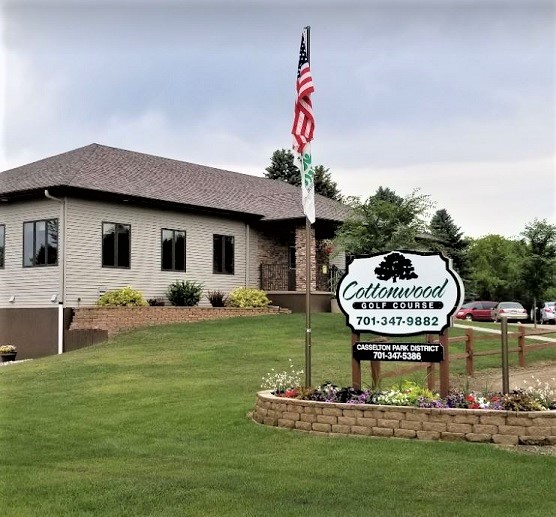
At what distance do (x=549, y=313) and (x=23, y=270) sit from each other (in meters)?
37.3

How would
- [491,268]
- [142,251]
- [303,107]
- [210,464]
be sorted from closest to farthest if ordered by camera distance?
1. [210,464]
2. [303,107]
3. [142,251]
4. [491,268]

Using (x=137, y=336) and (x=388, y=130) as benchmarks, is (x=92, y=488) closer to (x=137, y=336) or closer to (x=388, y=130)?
(x=388, y=130)

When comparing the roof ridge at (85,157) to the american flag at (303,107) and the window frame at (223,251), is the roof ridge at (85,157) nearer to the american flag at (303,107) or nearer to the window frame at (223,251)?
the window frame at (223,251)

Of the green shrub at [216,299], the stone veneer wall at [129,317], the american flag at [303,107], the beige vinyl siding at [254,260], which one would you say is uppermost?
the american flag at [303,107]

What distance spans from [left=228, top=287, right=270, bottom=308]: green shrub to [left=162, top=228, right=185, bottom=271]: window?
2288 millimetres

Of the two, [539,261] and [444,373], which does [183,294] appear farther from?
[539,261]

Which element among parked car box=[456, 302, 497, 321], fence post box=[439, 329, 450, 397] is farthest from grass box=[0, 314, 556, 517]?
parked car box=[456, 302, 497, 321]

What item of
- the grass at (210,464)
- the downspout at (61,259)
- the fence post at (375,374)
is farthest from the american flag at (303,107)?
the downspout at (61,259)

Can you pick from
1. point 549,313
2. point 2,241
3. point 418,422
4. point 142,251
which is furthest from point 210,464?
point 549,313

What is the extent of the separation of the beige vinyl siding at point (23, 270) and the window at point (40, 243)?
0.17 m

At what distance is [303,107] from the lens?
1198cm

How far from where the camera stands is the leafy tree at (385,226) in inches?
967

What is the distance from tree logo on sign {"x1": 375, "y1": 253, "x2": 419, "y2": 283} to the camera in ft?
35.9

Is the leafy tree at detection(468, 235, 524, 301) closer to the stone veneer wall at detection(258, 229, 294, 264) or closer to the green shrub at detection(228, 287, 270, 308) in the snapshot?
the stone veneer wall at detection(258, 229, 294, 264)
